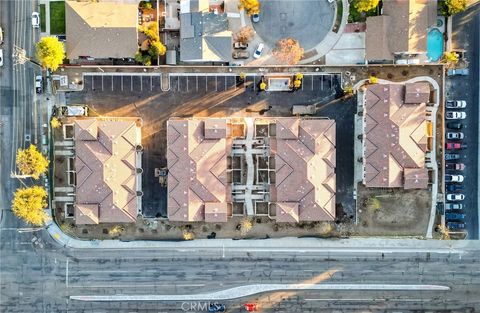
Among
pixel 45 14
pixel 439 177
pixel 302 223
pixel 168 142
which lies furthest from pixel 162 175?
pixel 439 177

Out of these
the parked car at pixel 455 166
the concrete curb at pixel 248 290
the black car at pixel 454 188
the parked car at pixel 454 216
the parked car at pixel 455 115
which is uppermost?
the parked car at pixel 455 115

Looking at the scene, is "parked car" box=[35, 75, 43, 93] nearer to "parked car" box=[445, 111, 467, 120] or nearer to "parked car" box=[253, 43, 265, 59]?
"parked car" box=[253, 43, 265, 59]

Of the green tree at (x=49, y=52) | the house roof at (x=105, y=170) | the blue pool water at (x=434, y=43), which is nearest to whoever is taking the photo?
the green tree at (x=49, y=52)

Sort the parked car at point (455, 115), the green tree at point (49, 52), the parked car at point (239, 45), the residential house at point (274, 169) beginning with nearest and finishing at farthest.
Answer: the green tree at point (49, 52) → the residential house at point (274, 169) → the parked car at point (239, 45) → the parked car at point (455, 115)

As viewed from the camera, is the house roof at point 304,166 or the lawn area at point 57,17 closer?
the house roof at point 304,166

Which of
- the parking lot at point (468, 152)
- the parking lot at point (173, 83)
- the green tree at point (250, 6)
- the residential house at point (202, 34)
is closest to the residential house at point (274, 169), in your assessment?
the parking lot at point (173, 83)

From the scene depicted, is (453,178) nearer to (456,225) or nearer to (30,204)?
(456,225)

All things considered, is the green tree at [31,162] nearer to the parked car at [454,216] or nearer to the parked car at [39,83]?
the parked car at [39,83]
